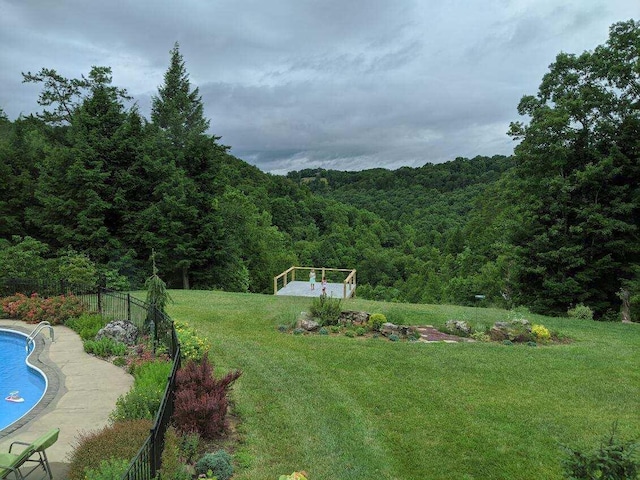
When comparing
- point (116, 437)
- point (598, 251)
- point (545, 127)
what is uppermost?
point (545, 127)

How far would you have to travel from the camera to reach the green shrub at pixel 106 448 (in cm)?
522

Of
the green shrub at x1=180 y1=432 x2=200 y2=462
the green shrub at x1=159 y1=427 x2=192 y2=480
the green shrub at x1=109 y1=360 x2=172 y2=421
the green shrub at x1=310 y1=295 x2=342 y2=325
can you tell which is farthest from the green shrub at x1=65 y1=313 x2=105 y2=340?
the green shrub at x1=159 y1=427 x2=192 y2=480

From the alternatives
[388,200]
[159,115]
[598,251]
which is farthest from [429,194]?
[598,251]

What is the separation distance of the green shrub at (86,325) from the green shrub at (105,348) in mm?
1203

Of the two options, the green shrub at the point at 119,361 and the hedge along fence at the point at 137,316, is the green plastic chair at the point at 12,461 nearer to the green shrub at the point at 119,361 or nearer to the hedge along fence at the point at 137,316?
the hedge along fence at the point at 137,316

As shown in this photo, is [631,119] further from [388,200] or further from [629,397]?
[388,200]

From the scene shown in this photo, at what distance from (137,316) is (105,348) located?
2235 mm

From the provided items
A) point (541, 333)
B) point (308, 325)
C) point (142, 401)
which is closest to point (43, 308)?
point (308, 325)

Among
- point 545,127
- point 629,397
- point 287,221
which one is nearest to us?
point 629,397

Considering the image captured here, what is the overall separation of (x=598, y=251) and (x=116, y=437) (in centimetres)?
2209

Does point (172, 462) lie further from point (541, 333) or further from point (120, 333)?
point (541, 333)

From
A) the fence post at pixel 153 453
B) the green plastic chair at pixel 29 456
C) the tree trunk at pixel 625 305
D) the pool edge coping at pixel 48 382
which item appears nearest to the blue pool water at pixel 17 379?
the pool edge coping at pixel 48 382

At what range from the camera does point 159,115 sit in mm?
36375

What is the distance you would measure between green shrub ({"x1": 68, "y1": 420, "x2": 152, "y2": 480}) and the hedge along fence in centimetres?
30
